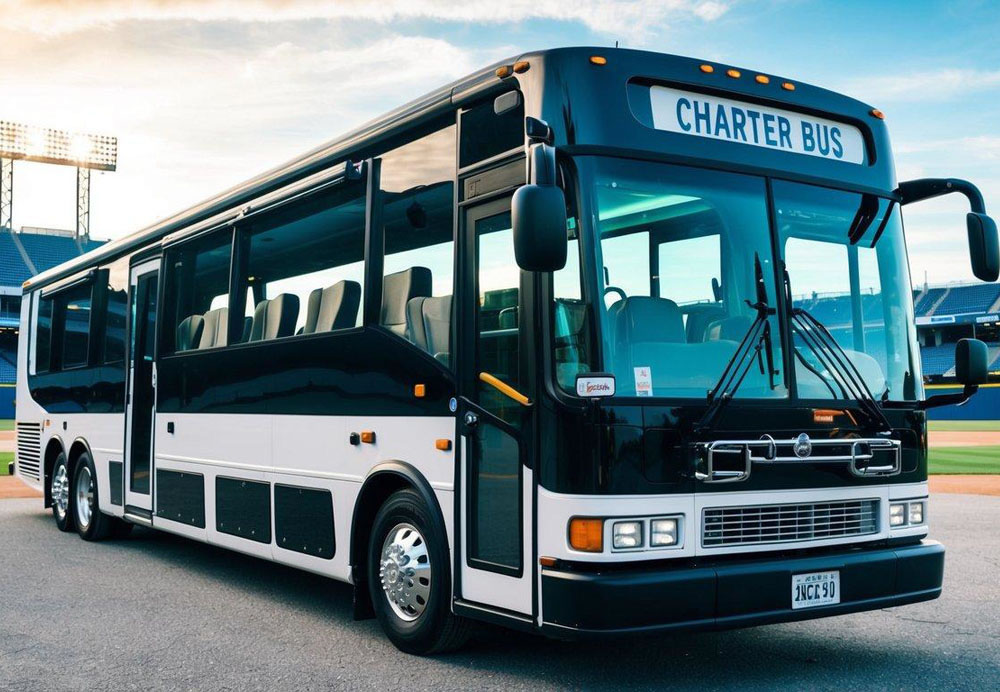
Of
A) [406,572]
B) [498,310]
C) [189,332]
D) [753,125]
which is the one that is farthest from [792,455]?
[189,332]

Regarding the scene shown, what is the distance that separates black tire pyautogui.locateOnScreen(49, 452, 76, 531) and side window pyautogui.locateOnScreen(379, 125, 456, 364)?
23.3ft

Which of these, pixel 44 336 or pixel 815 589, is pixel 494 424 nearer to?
pixel 815 589

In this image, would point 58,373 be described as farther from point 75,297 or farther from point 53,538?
point 53,538

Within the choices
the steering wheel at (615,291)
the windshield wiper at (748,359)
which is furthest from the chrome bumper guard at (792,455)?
the steering wheel at (615,291)

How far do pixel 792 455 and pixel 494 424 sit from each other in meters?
1.46

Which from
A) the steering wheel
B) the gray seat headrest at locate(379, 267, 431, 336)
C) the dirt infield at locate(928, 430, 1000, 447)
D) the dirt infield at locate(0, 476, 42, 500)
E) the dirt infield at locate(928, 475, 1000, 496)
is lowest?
the dirt infield at locate(928, 475, 1000, 496)

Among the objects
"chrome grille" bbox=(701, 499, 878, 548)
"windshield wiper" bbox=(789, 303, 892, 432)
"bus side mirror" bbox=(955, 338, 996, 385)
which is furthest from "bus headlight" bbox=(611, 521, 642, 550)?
"bus side mirror" bbox=(955, 338, 996, 385)

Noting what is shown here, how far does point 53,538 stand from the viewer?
11633mm

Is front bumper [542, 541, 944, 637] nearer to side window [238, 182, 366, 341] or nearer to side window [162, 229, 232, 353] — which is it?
side window [238, 182, 366, 341]

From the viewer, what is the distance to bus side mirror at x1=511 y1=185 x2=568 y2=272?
472 centimetres

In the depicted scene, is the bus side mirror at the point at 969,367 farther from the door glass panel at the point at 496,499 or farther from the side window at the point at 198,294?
the side window at the point at 198,294

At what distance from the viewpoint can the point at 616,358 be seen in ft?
16.6

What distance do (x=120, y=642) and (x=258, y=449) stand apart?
186 cm

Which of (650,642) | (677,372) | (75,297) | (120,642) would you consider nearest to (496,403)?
(677,372)
